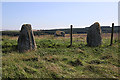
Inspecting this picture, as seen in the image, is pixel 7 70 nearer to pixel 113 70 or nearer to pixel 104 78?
pixel 104 78

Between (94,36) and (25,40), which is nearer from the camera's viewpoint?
(25,40)

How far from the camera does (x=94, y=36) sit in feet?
37.8

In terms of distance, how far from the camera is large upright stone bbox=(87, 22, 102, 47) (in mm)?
11414

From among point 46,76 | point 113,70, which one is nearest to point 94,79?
point 113,70

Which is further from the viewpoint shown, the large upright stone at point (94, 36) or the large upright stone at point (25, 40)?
the large upright stone at point (94, 36)

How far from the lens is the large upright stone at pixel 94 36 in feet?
37.4

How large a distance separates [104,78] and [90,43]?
7.17m

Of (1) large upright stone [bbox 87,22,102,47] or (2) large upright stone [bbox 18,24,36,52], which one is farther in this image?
(1) large upright stone [bbox 87,22,102,47]

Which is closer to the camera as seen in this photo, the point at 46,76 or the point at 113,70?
the point at 46,76

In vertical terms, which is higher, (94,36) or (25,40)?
(94,36)

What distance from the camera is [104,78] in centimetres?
464

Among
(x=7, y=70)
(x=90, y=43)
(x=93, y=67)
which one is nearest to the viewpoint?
(x=7, y=70)

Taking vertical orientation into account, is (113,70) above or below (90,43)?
below

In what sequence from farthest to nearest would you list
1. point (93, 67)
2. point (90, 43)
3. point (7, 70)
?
point (90, 43) → point (93, 67) → point (7, 70)
